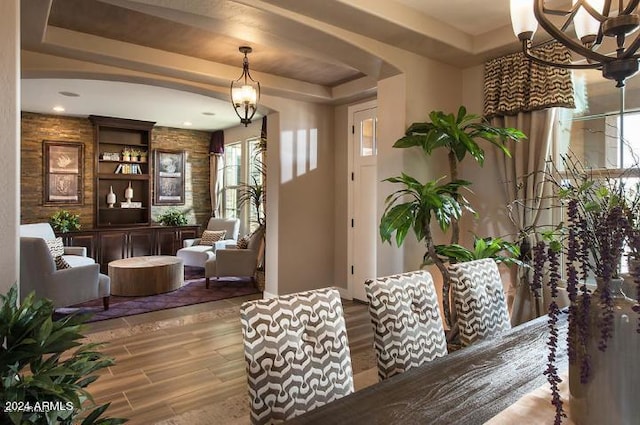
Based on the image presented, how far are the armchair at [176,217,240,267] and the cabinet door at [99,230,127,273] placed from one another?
1043 millimetres

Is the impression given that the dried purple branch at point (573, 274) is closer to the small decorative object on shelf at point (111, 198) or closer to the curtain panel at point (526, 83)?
the curtain panel at point (526, 83)

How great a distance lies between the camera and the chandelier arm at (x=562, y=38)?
142 cm

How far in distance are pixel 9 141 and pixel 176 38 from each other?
2.31 m

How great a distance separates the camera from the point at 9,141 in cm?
165

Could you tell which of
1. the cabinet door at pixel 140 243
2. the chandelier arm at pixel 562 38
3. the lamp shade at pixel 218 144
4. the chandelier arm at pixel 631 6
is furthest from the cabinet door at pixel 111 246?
the chandelier arm at pixel 631 6

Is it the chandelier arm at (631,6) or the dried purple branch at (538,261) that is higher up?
the chandelier arm at (631,6)

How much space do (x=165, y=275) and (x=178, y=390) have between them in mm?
2989

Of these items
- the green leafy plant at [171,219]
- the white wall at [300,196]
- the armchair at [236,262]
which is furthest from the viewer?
the green leafy plant at [171,219]

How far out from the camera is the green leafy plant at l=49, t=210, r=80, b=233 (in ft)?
22.5

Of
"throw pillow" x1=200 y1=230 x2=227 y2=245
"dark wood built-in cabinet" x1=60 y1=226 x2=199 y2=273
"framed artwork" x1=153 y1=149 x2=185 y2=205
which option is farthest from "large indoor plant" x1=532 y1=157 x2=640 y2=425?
"framed artwork" x1=153 y1=149 x2=185 y2=205

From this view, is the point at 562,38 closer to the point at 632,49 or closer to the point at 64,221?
the point at 632,49

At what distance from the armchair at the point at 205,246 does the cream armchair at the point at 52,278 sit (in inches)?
90.4

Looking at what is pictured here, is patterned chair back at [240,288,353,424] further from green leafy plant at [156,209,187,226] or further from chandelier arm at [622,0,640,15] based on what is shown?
green leafy plant at [156,209,187,226]

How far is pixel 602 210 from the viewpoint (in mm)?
1015
